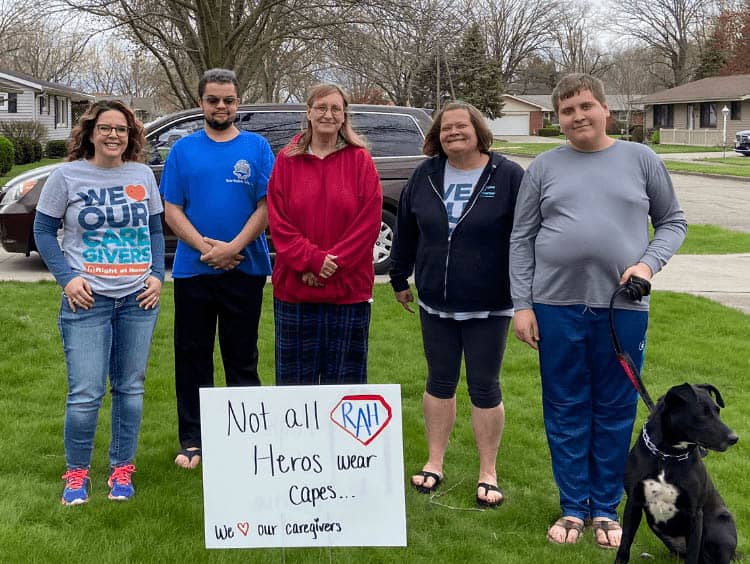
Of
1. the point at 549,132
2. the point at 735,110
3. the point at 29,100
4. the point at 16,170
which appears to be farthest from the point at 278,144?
the point at 549,132

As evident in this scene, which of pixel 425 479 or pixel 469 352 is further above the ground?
pixel 469 352

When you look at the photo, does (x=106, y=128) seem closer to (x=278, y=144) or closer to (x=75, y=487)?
(x=75, y=487)

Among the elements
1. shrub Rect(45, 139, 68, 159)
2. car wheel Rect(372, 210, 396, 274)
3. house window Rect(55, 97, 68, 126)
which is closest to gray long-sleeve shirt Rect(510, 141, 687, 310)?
car wheel Rect(372, 210, 396, 274)

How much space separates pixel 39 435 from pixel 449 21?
1268 centimetres

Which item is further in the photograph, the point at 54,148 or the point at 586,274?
the point at 54,148

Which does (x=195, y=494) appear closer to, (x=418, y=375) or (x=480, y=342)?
(x=480, y=342)

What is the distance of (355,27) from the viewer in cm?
1552

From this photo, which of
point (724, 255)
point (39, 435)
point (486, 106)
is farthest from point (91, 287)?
point (486, 106)

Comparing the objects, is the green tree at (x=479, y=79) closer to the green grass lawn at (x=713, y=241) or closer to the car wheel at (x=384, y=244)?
the green grass lawn at (x=713, y=241)

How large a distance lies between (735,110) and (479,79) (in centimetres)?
1867

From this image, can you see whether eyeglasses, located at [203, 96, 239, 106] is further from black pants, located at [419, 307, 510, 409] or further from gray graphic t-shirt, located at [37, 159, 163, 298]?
black pants, located at [419, 307, 510, 409]

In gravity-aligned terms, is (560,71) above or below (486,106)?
above

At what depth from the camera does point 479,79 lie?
62.0 metres

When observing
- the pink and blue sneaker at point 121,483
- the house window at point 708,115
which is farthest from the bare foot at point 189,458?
the house window at point 708,115
